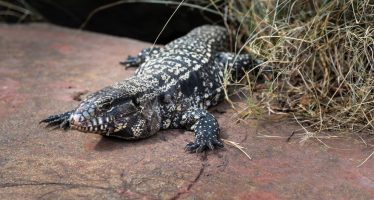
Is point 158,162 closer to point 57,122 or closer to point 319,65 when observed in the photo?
point 57,122

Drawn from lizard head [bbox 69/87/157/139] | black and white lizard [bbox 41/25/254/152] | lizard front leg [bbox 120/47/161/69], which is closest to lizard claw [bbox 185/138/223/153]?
black and white lizard [bbox 41/25/254/152]


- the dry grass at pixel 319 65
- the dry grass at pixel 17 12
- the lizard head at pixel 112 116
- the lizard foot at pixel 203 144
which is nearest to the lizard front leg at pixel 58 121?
the lizard head at pixel 112 116

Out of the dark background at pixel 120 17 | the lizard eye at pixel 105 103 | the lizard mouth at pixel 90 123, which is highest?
the lizard eye at pixel 105 103

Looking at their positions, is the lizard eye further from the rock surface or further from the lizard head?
the rock surface

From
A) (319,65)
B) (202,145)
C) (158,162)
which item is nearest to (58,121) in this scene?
(158,162)

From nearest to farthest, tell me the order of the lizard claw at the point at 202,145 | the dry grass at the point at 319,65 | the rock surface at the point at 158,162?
the rock surface at the point at 158,162
the lizard claw at the point at 202,145
the dry grass at the point at 319,65

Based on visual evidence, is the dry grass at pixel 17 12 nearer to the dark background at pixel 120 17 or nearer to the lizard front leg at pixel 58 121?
the dark background at pixel 120 17
